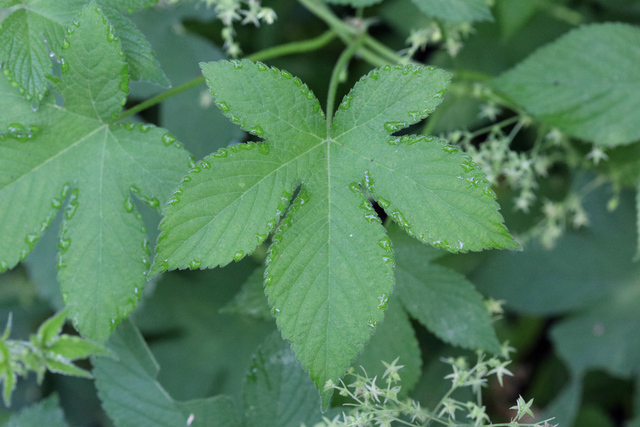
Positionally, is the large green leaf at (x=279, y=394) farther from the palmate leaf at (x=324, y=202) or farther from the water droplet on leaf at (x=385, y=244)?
the water droplet on leaf at (x=385, y=244)

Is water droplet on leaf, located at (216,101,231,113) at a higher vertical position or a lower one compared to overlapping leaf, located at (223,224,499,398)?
higher

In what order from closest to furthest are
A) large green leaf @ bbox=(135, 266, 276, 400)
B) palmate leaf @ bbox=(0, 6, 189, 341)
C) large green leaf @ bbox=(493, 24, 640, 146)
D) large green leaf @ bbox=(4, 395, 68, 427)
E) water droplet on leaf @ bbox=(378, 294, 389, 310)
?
water droplet on leaf @ bbox=(378, 294, 389, 310), palmate leaf @ bbox=(0, 6, 189, 341), large green leaf @ bbox=(4, 395, 68, 427), large green leaf @ bbox=(493, 24, 640, 146), large green leaf @ bbox=(135, 266, 276, 400)

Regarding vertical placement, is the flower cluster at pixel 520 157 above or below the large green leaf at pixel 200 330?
above

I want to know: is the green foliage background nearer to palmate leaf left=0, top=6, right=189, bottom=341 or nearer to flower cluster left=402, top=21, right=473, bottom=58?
palmate leaf left=0, top=6, right=189, bottom=341

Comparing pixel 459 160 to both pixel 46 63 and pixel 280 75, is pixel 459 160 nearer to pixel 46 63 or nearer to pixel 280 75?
pixel 280 75

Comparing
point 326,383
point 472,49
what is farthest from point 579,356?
point 326,383

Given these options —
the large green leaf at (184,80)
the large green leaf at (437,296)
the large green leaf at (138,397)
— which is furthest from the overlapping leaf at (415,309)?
the large green leaf at (184,80)

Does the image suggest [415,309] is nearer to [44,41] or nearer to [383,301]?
[383,301]

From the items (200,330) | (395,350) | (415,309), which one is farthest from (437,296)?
(200,330)

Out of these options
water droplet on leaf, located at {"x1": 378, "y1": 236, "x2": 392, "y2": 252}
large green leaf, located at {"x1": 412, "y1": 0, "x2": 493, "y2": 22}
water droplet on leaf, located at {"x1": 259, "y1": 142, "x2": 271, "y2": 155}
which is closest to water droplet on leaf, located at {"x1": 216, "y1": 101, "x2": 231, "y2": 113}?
water droplet on leaf, located at {"x1": 259, "y1": 142, "x2": 271, "y2": 155}
